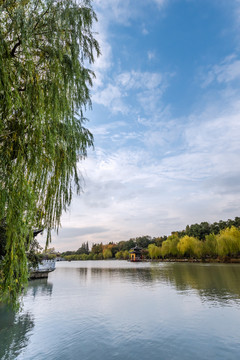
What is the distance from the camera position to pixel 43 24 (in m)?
4.41

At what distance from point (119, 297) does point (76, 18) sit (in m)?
16.2

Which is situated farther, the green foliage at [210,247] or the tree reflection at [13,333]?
the green foliage at [210,247]

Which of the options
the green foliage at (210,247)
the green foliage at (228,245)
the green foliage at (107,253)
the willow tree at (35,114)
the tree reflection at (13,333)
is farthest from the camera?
the green foliage at (107,253)

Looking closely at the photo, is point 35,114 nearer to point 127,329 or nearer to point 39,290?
point 127,329

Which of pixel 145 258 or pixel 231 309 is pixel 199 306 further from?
pixel 145 258

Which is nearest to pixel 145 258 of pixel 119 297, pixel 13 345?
→ pixel 119 297

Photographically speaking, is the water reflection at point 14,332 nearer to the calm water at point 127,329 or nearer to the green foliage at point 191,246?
the calm water at point 127,329

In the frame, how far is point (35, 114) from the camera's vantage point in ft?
14.0

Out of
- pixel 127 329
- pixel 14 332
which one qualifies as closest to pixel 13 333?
pixel 14 332

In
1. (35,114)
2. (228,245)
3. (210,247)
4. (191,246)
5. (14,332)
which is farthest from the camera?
(191,246)

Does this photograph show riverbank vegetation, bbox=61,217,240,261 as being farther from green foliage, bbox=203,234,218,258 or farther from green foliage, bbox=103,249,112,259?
green foliage, bbox=103,249,112,259

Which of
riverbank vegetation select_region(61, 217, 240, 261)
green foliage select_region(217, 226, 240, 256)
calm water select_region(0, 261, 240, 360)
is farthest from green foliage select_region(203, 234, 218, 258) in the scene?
calm water select_region(0, 261, 240, 360)

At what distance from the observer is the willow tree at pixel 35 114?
400 cm

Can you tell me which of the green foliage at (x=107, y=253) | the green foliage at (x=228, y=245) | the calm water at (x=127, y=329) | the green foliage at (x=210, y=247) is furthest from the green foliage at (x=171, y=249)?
the calm water at (x=127, y=329)
